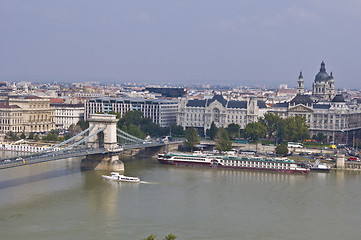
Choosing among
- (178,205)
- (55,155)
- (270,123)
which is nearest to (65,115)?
(270,123)

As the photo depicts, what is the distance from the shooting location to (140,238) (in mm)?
17125

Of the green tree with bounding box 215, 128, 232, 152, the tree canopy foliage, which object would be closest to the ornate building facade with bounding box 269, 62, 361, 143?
the tree canopy foliage

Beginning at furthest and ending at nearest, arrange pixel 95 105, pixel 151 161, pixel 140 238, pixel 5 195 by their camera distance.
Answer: pixel 95 105, pixel 151 161, pixel 5 195, pixel 140 238

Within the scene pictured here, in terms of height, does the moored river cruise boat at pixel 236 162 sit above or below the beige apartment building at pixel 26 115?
below

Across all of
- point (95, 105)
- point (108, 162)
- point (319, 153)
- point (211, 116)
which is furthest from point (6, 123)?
A: point (319, 153)

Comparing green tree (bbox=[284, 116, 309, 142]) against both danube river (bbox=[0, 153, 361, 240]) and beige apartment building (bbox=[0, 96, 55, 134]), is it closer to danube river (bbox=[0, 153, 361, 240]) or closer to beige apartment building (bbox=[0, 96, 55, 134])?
danube river (bbox=[0, 153, 361, 240])

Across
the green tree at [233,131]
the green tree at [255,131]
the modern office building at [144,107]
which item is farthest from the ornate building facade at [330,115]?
the modern office building at [144,107]

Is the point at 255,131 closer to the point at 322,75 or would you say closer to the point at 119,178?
the point at 119,178

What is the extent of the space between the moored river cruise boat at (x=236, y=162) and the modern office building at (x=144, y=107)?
544 inches

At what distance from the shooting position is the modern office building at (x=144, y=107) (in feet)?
150

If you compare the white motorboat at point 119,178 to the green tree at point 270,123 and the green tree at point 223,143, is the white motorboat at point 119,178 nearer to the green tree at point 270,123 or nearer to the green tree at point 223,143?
the green tree at point 223,143

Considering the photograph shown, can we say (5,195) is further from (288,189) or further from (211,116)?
(211,116)

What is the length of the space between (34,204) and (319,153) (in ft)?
60.0

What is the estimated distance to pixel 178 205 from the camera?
21.2 m
